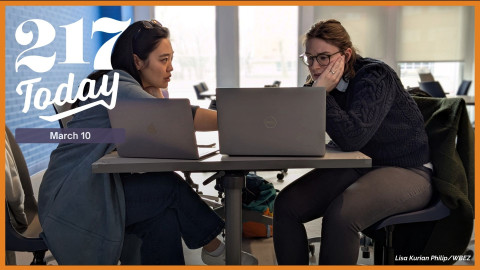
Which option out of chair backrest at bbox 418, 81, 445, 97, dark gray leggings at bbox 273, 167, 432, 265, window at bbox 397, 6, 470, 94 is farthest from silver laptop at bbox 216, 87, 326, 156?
window at bbox 397, 6, 470, 94

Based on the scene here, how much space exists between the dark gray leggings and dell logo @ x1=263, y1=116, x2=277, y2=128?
43cm

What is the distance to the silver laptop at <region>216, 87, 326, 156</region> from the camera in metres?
1.54

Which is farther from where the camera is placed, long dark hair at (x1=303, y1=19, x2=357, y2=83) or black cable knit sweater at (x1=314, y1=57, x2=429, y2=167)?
long dark hair at (x1=303, y1=19, x2=357, y2=83)

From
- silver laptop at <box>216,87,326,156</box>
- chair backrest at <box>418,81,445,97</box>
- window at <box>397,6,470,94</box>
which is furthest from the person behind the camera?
window at <box>397,6,470,94</box>

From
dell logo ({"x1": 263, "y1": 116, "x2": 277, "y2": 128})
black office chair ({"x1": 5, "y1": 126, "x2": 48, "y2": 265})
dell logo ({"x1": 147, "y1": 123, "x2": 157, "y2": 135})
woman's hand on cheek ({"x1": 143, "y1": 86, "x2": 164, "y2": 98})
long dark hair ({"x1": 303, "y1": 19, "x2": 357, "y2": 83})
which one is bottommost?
black office chair ({"x1": 5, "y1": 126, "x2": 48, "y2": 265})

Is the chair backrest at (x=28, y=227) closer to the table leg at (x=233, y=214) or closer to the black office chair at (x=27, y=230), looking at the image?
the black office chair at (x=27, y=230)

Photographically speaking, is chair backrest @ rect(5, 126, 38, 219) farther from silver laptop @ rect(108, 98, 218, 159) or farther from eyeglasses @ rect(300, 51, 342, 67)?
eyeglasses @ rect(300, 51, 342, 67)

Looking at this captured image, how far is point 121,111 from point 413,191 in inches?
40.0

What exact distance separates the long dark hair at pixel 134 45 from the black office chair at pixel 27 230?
494 millimetres

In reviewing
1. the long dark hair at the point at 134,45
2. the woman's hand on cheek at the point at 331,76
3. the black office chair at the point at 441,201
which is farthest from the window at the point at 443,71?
the long dark hair at the point at 134,45

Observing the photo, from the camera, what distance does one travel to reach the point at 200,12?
28.6 ft

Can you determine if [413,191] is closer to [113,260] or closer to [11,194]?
[113,260]

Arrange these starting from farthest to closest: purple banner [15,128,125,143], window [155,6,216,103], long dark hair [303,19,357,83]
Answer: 1. window [155,6,216,103]
2. long dark hair [303,19,357,83]
3. purple banner [15,128,125,143]

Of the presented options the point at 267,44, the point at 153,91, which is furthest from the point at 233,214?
the point at 267,44
